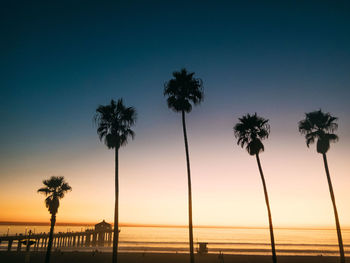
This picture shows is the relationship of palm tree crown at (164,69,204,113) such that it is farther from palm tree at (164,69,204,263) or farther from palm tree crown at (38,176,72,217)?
palm tree crown at (38,176,72,217)

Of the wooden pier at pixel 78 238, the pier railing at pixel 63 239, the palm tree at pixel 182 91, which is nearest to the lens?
the palm tree at pixel 182 91

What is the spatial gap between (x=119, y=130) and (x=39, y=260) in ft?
72.2

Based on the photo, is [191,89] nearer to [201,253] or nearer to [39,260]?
[201,253]

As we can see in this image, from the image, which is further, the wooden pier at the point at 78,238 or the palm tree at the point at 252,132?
the wooden pier at the point at 78,238

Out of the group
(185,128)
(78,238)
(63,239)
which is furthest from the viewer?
(78,238)

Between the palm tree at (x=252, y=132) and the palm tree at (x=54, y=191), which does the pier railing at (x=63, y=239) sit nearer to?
the palm tree at (x=54, y=191)

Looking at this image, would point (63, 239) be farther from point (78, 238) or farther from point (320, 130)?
point (320, 130)

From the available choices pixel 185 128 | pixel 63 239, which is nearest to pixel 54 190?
pixel 185 128

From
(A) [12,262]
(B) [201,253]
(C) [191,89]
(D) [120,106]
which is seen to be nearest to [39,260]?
(A) [12,262]

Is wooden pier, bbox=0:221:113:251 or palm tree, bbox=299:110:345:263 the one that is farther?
wooden pier, bbox=0:221:113:251

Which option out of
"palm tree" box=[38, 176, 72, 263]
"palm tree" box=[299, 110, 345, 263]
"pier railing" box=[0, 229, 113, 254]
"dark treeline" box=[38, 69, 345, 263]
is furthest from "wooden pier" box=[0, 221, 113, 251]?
"palm tree" box=[299, 110, 345, 263]

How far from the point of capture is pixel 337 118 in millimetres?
25938

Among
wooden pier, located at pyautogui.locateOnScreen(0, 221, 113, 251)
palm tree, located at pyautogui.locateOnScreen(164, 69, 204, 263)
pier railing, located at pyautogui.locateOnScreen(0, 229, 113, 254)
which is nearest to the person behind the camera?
palm tree, located at pyautogui.locateOnScreen(164, 69, 204, 263)

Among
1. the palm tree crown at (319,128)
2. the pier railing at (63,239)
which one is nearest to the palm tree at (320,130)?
the palm tree crown at (319,128)
